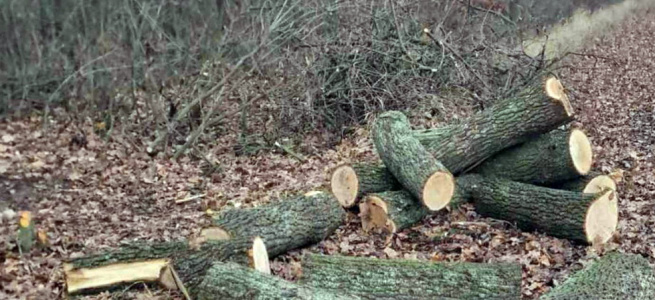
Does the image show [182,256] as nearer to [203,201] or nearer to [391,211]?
[391,211]

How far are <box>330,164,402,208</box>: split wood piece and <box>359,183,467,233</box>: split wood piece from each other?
0.79 ft

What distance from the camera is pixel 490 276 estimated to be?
5.36 metres

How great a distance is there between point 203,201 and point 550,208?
3.87 metres

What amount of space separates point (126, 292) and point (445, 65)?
781 cm

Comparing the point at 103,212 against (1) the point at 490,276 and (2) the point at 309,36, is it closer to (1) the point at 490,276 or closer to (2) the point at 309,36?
(1) the point at 490,276

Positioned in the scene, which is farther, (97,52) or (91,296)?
(97,52)

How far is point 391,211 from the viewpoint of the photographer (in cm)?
714

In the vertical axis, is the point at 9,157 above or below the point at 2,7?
below

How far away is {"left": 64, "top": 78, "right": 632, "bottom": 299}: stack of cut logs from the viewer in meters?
5.30

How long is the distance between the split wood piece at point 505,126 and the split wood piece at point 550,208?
33 centimetres

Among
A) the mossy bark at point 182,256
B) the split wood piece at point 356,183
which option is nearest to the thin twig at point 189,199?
the split wood piece at point 356,183

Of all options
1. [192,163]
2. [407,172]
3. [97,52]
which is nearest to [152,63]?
[97,52]

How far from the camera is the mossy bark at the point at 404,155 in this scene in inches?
284

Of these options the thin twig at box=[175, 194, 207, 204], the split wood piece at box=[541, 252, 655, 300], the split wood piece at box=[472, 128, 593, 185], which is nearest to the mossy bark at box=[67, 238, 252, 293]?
the split wood piece at box=[541, 252, 655, 300]
